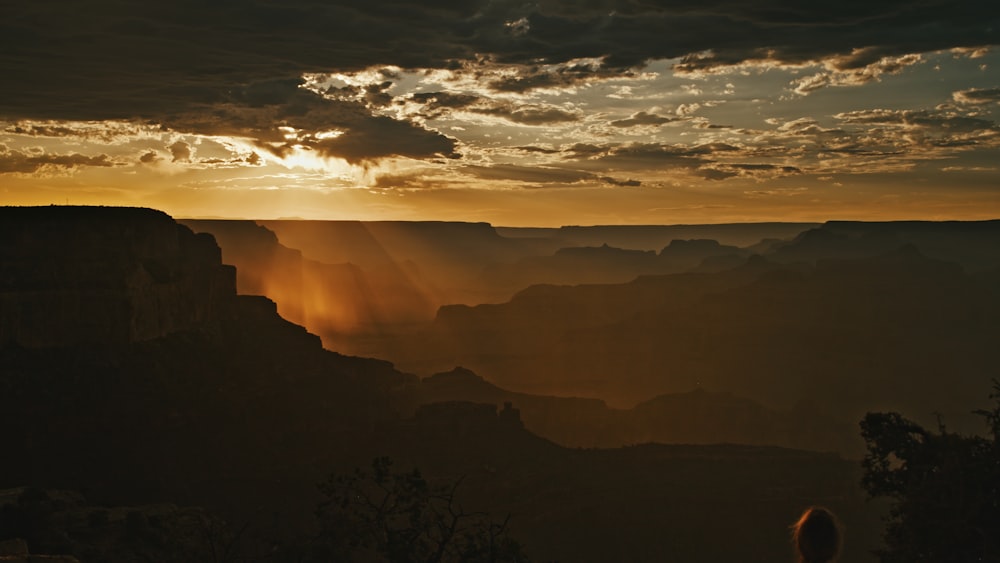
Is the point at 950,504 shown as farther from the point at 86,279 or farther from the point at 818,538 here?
the point at 86,279

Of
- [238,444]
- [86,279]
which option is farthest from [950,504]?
[86,279]

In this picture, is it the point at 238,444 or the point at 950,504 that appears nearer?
the point at 950,504

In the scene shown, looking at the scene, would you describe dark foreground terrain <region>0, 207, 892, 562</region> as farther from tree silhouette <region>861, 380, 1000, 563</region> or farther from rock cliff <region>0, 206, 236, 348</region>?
tree silhouette <region>861, 380, 1000, 563</region>

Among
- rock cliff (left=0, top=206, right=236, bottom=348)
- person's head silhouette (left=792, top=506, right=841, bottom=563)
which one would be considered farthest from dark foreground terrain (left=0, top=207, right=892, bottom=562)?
person's head silhouette (left=792, top=506, right=841, bottom=563)

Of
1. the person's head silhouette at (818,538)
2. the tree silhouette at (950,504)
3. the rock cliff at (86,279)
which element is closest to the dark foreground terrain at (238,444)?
the rock cliff at (86,279)

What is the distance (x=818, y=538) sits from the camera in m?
9.17

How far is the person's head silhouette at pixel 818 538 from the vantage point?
916cm

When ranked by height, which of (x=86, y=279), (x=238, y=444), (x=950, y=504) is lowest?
(x=238, y=444)

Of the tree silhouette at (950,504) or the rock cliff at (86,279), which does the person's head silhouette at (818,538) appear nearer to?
the tree silhouette at (950,504)

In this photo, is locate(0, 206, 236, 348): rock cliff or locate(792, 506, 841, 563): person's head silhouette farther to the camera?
locate(0, 206, 236, 348): rock cliff

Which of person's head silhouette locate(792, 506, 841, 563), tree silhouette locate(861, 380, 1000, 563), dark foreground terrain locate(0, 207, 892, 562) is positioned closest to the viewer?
person's head silhouette locate(792, 506, 841, 563)

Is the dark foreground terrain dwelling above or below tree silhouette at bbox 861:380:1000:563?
below

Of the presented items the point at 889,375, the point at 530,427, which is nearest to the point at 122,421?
the point at 530,427

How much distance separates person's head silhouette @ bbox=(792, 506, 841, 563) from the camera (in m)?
9.16
